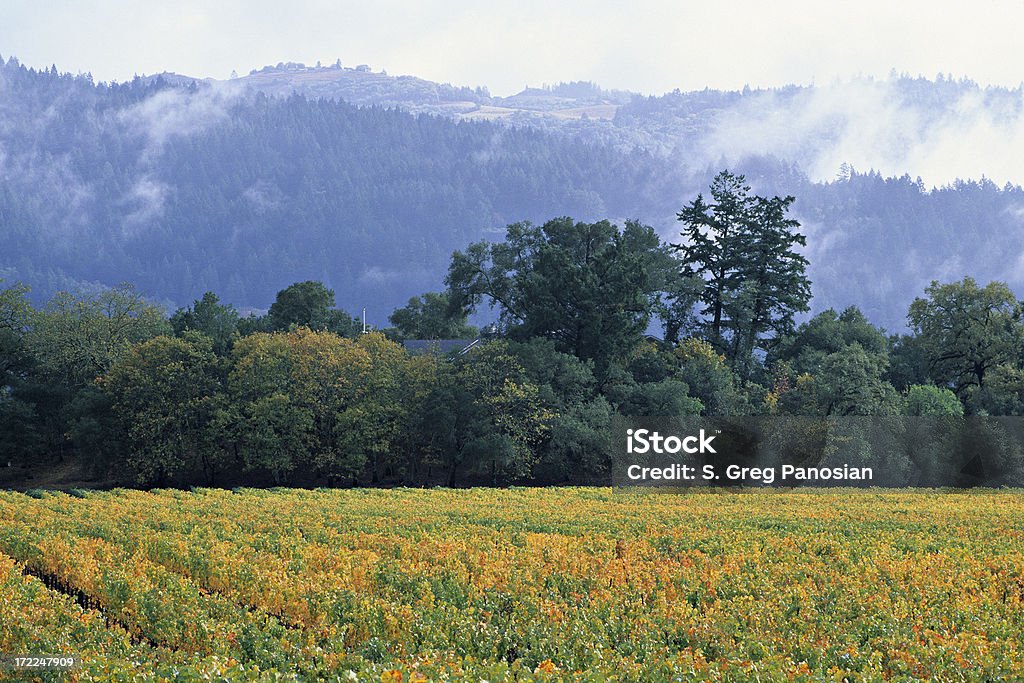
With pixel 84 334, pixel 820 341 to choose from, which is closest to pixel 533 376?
pixel 820 341

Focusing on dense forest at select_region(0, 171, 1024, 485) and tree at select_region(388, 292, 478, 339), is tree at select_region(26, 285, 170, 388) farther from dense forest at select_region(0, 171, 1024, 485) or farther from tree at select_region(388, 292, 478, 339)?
tree at select_region(388, 292, 478, 339)

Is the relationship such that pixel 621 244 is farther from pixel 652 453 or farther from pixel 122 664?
pixel 122 664

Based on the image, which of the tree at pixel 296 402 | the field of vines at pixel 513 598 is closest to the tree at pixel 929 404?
the tree at pixel 296 402

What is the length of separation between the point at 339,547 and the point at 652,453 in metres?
32.3

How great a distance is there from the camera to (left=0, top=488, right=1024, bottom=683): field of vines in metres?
11.6

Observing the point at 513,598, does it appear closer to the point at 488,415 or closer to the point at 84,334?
the point at 488,415

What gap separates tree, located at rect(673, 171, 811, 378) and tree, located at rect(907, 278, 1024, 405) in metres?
8.30

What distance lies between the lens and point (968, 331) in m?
61.1

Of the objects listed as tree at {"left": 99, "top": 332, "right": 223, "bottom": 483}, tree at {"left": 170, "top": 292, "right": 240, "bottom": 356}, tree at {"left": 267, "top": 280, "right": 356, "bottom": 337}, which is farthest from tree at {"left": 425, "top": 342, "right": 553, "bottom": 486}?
tree at {"left": 267, "top": 280, "right": 356, "bottom": 337}

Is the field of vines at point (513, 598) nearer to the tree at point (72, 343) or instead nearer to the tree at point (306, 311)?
the tree at point (72, 343)

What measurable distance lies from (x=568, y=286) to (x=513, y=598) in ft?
146

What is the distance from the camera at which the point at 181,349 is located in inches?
2357

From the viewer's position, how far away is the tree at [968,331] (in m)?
60.8

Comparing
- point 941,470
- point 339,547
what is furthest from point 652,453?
point 339,547
